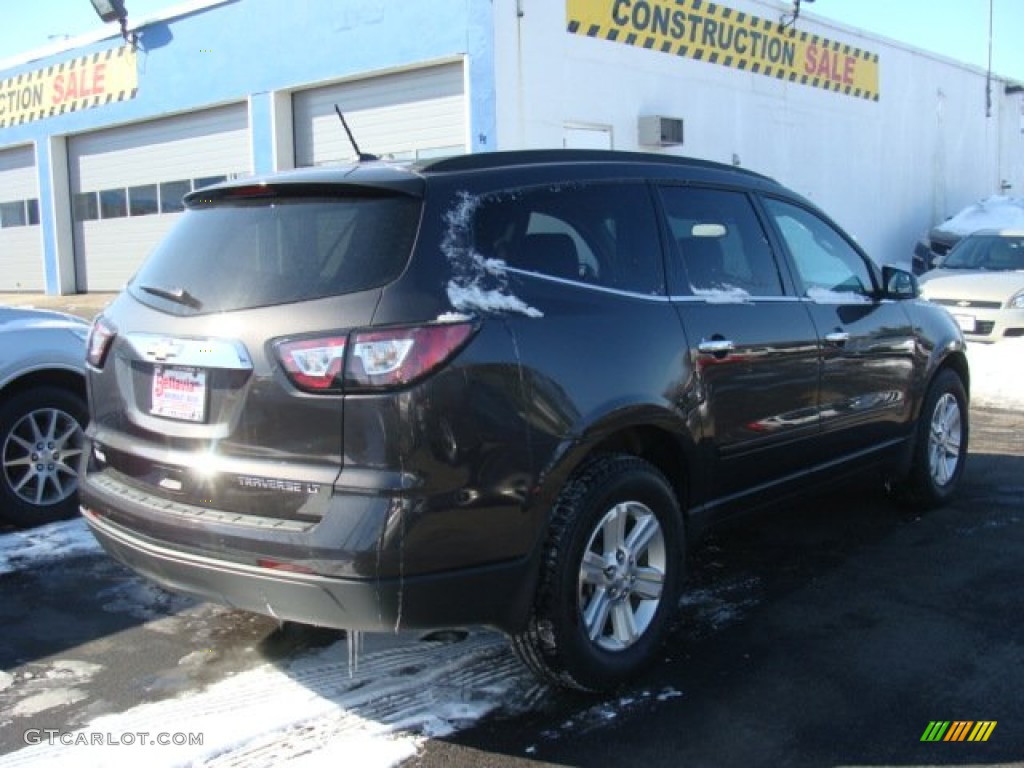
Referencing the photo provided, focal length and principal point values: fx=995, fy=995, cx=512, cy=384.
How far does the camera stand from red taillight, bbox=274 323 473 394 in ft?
9.40

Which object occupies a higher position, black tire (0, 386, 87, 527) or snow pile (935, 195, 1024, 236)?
snow pile (935, 195, 1024, 236)

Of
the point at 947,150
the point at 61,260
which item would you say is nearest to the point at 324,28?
the point at 61,260

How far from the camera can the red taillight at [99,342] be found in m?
3.61

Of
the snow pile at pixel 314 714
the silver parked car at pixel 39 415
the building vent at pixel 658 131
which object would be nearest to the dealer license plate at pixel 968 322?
the building vent at pixel 658 131

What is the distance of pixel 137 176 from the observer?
19.2 m

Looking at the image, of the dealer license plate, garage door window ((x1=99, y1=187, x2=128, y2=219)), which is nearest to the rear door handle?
the dealer license plate

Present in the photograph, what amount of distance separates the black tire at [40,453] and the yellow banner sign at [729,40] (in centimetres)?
1015

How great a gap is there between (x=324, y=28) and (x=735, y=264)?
1220cm

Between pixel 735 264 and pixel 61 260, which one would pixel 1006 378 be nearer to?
pixel 735 264

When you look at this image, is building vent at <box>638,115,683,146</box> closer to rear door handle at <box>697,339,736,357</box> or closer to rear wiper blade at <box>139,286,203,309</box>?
rear door handle at <box>697,339,736,357</box>

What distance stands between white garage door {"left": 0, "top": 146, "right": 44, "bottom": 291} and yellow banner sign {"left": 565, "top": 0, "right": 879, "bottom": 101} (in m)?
13.8

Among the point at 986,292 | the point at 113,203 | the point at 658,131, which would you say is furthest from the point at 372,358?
the point at 113,203

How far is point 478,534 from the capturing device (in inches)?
118

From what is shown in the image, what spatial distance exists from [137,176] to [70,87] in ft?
8.44
